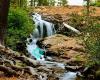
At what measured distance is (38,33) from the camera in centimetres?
3272

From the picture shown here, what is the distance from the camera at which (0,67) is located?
16031 millimetres

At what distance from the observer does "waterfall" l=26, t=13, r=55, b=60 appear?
28.6 meters

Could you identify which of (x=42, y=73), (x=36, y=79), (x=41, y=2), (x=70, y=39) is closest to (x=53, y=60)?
(x=70, y=39)

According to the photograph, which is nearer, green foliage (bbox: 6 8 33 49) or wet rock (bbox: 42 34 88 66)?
green foliage (bbox: 6 8 33 49)

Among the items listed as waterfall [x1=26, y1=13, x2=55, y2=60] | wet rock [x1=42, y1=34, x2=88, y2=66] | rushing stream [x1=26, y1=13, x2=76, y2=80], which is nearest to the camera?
wet rock [x1=42, y1=34, x2=88, y2=66]

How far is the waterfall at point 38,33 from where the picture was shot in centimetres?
2862

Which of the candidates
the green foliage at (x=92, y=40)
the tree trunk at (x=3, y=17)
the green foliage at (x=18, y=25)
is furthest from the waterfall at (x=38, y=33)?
the green foliage at (x=92, y=40)

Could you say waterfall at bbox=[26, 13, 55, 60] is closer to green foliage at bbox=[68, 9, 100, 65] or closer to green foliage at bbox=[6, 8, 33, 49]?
green foliage at bbox=[6, 8, 33, 49]

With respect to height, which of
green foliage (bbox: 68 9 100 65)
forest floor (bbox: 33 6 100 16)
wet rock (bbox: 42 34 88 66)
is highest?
green foliage (bbox: 68 9 100 65)

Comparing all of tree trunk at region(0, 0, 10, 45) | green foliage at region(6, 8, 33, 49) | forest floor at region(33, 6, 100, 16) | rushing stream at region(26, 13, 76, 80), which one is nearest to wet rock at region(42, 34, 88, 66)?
rushing stream at region(26, 13, 76, 80)

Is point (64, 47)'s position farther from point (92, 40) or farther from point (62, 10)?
point (62, 10)

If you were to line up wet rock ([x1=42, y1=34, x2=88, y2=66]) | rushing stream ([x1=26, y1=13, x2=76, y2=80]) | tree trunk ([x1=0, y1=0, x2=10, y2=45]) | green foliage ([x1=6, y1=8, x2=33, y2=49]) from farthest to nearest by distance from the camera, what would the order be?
rushing stream ([x1=26, y1=13, x2=76, y2=80]) → wet rock ([x1=42, y1=34, x2=88, y2=66]) → green foliage ([x1=6, y1=8, x2=33, y2=49]) → tree trunk ([x1=0, y1=0, x2=10, y2=45])

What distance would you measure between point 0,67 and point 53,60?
394 inches

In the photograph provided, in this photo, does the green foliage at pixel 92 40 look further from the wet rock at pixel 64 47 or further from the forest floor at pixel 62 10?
the forest floor at pixel 62 10
